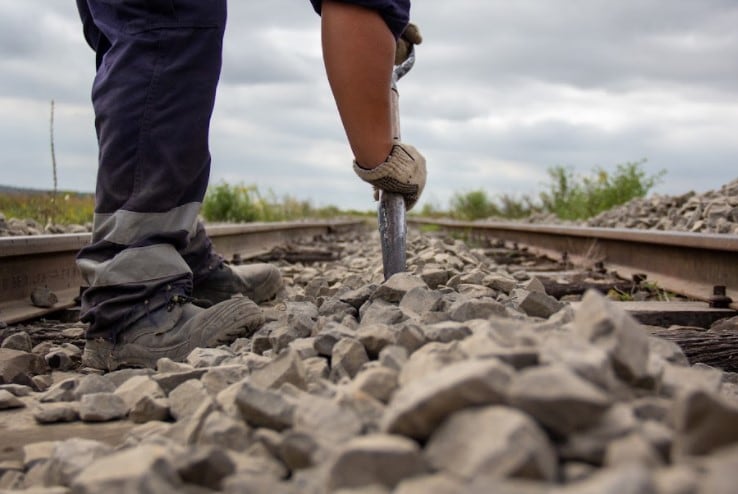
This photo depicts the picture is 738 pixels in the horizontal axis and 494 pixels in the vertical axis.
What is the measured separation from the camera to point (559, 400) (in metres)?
1.19

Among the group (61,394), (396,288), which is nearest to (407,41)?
(396,288)

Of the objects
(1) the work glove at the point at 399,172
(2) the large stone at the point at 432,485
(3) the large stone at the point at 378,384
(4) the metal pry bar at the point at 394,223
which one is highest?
(1) the work glove at the point at 399,172

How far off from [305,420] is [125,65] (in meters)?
1.74

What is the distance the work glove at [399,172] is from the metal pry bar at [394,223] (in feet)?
0.25

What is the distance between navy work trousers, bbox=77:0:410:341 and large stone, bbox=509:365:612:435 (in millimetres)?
1861

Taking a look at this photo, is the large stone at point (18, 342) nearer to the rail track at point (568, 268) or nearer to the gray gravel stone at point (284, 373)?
the rail track at point (568, 268)

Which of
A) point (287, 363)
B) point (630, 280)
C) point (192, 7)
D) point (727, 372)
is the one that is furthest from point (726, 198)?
point (287, 363)

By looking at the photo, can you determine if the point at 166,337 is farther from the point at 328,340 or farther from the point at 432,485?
the point at 432,485

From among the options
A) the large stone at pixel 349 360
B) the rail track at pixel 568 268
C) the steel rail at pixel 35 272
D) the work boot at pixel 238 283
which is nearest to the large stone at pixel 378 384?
the large stone at pixel 349 360

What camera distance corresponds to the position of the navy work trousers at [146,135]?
278 cm

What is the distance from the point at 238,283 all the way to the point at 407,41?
1.37 metres

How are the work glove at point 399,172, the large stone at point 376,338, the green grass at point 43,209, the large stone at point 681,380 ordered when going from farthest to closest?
the green grass at point 43,209, the work glove at point 399,172, the large stone at point 376,338, the large stone at point 681,380

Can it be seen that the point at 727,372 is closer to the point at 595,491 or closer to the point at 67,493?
the point at 595,491

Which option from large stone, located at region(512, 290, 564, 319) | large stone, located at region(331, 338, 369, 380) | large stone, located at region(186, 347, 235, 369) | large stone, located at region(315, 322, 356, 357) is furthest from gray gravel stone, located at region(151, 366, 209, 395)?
large stone, located at region(512, 290, 564, 319)
